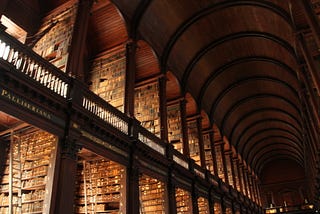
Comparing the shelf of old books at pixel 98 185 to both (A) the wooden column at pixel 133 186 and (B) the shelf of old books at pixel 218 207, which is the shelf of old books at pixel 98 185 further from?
(B) the shelf of old books at pixel 218 207

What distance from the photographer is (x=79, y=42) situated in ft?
22.8

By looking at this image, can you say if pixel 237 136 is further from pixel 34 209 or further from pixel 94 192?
pixel 34 209

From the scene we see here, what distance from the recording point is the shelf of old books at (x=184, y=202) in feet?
35.9

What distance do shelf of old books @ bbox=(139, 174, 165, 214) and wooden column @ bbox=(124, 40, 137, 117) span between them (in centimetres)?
228

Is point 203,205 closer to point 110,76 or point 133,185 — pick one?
point 133,185

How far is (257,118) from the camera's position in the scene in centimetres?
2255

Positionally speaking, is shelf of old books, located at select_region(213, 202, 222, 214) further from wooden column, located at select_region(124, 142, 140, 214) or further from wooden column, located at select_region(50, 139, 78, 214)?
wooden column, located at select_region(50, 139, 78, 214)

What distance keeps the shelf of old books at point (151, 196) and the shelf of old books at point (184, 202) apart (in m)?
1.85

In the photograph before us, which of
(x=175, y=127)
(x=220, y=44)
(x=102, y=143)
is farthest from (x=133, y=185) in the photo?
(x=220, y=44)

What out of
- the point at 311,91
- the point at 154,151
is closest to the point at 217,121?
the point at 311,91

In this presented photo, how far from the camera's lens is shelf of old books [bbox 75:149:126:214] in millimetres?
7637

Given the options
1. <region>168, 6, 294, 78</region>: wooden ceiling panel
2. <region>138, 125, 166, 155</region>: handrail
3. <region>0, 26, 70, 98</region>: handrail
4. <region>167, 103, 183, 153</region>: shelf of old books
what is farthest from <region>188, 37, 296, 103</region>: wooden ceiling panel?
<region>0, 26, 70, 98</region>: handrail

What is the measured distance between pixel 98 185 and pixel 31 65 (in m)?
3.81

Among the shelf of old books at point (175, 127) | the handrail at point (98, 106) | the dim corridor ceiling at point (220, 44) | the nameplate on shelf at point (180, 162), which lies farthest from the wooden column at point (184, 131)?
the handrail at point (98, 106)
